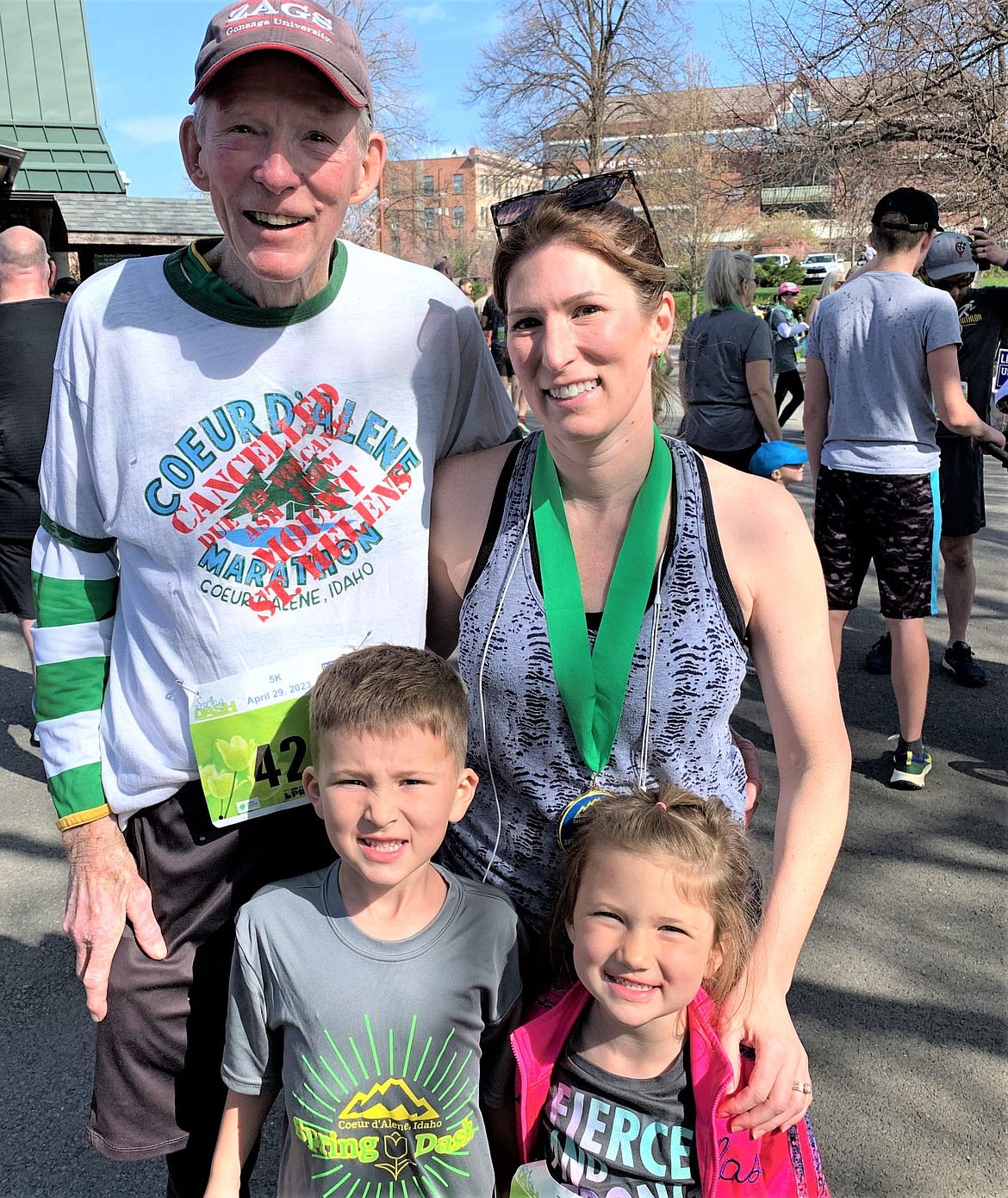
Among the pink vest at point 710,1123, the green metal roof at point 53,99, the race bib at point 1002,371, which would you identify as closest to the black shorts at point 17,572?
the pink vest at point 710,1123

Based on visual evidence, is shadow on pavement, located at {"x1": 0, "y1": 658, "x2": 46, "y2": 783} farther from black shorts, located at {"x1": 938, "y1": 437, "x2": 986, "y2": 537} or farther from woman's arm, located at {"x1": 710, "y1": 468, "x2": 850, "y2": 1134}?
black shorts, located at {"x1": 938, "y1": 437, "x2": 986, "y2": 537}

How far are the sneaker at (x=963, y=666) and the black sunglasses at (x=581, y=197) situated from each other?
4318 millimetres

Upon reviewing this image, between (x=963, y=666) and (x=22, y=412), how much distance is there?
488cm

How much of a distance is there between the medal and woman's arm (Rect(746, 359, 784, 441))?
420 centimetres

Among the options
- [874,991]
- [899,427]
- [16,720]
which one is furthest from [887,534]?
[16,720]

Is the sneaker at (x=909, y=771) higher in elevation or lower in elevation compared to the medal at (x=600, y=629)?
lower

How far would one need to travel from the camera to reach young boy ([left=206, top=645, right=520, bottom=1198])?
162 cm

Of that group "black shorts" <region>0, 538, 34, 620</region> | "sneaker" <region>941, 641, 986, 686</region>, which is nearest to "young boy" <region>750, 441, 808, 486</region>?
"sneaker" <region>941, 641, 986, 686</region>

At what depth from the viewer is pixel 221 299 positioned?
1.63 m

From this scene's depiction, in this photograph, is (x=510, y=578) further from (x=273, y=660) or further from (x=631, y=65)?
(x=631, y=65)

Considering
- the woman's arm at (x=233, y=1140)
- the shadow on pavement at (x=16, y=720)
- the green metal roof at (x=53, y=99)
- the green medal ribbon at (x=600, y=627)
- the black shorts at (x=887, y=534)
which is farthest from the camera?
the green metal roof at (x=53, y=99)

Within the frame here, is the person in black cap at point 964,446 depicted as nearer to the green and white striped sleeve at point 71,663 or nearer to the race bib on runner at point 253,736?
the race bib on runner at point 253,736

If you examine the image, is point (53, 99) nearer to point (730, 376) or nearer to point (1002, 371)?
point (730, 376)

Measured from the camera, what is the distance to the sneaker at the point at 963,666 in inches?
211
